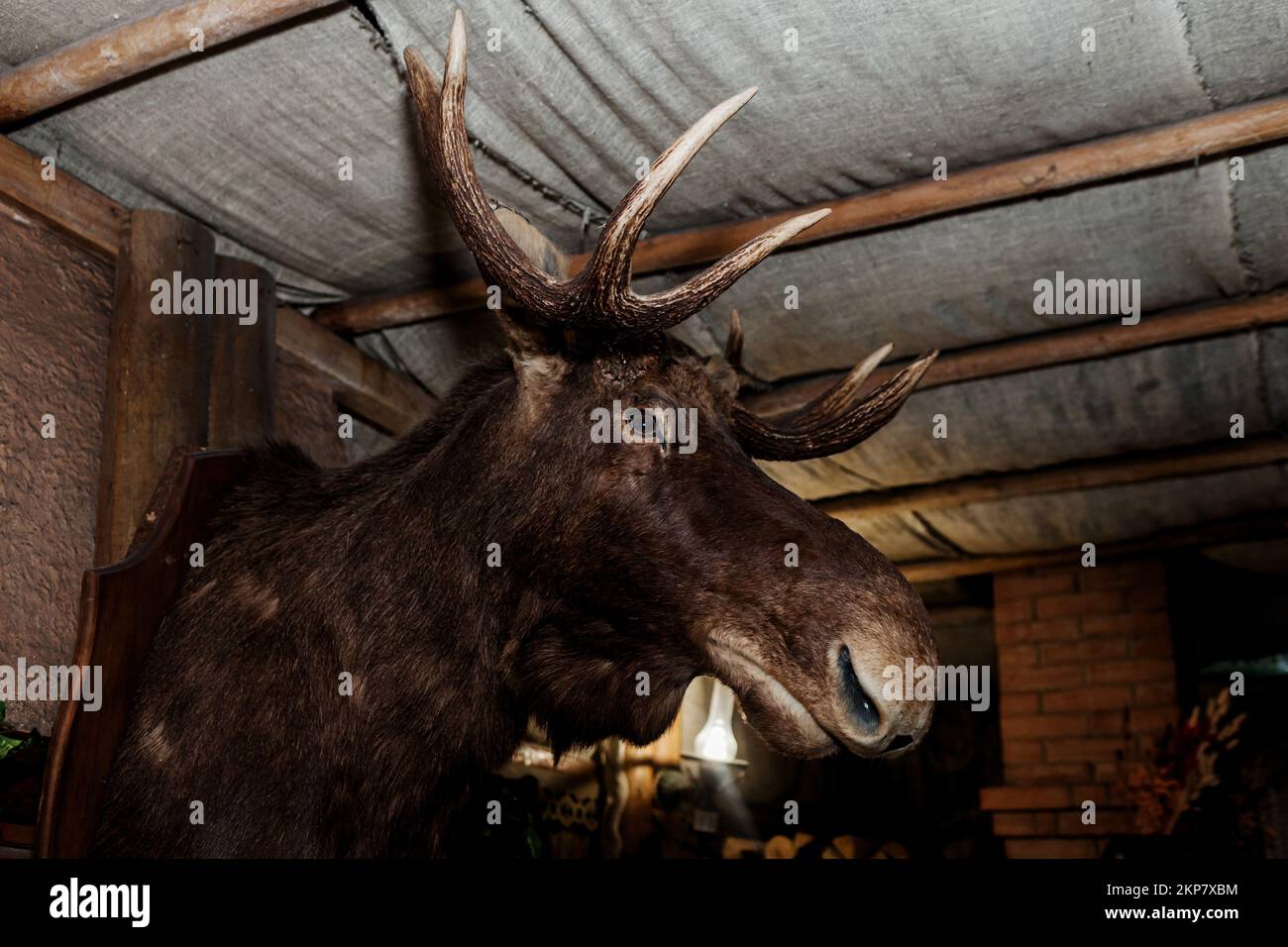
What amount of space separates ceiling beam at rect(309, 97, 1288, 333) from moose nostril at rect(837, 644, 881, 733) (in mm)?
1585

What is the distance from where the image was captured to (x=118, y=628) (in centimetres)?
270

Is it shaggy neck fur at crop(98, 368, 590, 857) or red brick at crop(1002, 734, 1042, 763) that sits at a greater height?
shaggy neck fur at crop(98, 368, 590, 857)

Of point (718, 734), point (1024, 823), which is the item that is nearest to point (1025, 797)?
point (1024, 823)

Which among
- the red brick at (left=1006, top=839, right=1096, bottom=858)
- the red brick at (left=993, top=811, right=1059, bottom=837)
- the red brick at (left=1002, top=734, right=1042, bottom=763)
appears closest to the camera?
the red brick at (left=1006, top=839, right=1096, bottom=858)

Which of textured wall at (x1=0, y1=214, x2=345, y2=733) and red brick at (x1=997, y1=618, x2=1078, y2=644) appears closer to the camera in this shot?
textured wall at (x1=0, y1=214, x2=345, y2=733)

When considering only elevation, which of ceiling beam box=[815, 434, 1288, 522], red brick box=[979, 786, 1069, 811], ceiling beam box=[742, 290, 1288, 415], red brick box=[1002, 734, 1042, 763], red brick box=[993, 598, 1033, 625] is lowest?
red brick box=[979, 786, 1069, 811]

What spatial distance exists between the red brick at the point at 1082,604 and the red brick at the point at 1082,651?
0.17 metres

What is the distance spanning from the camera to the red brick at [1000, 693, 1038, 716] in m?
7.16

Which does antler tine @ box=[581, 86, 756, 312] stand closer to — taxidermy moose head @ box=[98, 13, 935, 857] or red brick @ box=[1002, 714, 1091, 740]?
taxidermy moose head @ box=[98, 13, 935, 857]

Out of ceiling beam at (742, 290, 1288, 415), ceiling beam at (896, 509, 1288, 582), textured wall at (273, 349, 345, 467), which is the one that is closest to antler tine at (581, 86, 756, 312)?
ceiling beam at (742, 290, 1288, 415)

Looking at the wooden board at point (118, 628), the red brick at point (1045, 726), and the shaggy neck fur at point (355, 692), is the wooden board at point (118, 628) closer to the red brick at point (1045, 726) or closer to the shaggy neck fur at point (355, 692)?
the shaggy neck fur at point (355, 692)

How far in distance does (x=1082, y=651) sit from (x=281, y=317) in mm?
5097
